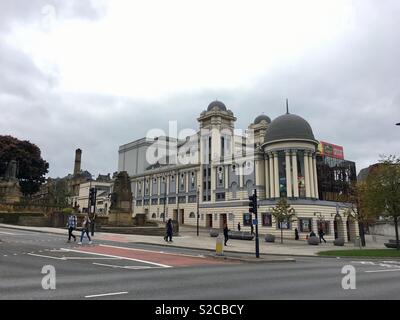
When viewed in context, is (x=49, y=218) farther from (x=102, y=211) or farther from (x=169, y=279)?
(x=102, y=211)

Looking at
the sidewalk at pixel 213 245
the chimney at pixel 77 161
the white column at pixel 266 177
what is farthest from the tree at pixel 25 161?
the chimney at pixel 77 161

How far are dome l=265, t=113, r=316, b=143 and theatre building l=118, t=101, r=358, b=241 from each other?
0.35 ft

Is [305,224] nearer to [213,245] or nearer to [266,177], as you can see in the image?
[266,177]

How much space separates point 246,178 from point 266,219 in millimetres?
11098

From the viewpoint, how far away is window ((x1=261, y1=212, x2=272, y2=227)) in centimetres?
5316

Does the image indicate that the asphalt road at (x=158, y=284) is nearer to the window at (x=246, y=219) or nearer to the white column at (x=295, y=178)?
the white column at (x=295, y=178)

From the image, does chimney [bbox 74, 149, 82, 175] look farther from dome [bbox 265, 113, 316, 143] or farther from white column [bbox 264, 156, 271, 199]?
dome [bbox 265, 113, 316, 143]

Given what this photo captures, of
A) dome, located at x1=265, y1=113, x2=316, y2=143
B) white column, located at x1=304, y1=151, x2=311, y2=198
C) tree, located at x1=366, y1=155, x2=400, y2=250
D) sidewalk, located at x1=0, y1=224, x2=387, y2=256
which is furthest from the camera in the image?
dome, located at x1=265, y1=113, x2=316, y2=143

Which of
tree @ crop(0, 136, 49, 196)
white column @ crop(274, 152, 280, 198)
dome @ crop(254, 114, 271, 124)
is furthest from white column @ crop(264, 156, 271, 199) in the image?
tree @ crop(0, 136, 49, 196)

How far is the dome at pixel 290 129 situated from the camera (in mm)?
55469

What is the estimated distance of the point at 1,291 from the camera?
802cm

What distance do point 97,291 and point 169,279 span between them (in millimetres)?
2761

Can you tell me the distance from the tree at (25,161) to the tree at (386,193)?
59.1 m
